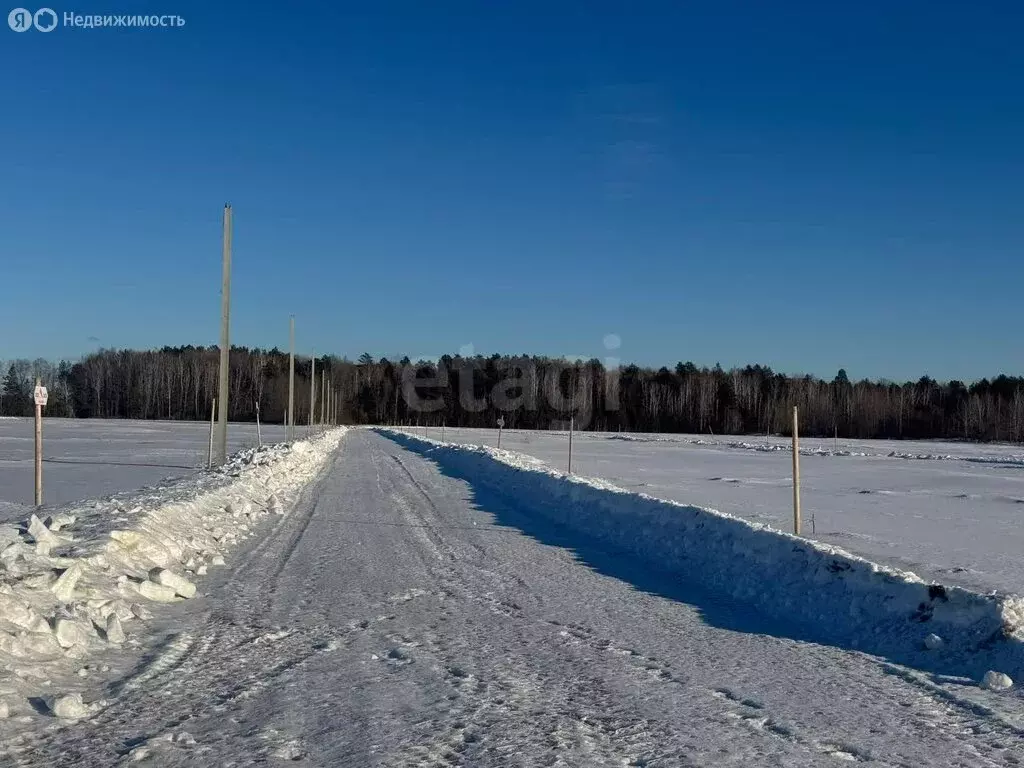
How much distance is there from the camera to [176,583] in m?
8.53

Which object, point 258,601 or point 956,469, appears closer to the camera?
point 258,601

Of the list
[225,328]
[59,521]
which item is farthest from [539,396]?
[59,521]

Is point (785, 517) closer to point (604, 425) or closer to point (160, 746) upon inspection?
point (160, 746)

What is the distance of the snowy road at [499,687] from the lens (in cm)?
461

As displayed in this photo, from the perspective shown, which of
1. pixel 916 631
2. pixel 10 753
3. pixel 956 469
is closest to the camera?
pixel 10 753

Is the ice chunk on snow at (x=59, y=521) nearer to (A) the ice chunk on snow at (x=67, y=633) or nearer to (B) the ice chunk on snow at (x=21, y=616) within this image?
(B) the ice chunk on snow at (x=21, y=616)

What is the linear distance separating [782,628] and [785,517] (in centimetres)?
Answer: 907

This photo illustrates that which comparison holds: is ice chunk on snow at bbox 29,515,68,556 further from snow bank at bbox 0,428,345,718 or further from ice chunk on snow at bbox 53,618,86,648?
ice chunk on snow at bbox 53,618,86,648

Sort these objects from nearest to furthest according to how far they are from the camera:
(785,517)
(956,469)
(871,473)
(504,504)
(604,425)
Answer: (785,517) < (504,504) < (871,473) < (956,469) < (604,425)

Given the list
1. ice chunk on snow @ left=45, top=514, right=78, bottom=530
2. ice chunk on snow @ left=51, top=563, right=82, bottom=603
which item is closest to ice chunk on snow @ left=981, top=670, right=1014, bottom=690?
ice chunk on snow @ left=51, top=563, right=82, bottom=603

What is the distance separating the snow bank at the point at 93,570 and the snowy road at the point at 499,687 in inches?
15.1

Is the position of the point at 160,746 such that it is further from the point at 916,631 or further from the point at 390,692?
the point at 916,631

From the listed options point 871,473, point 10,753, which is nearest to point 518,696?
point 10,753

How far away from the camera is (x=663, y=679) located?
592cm
